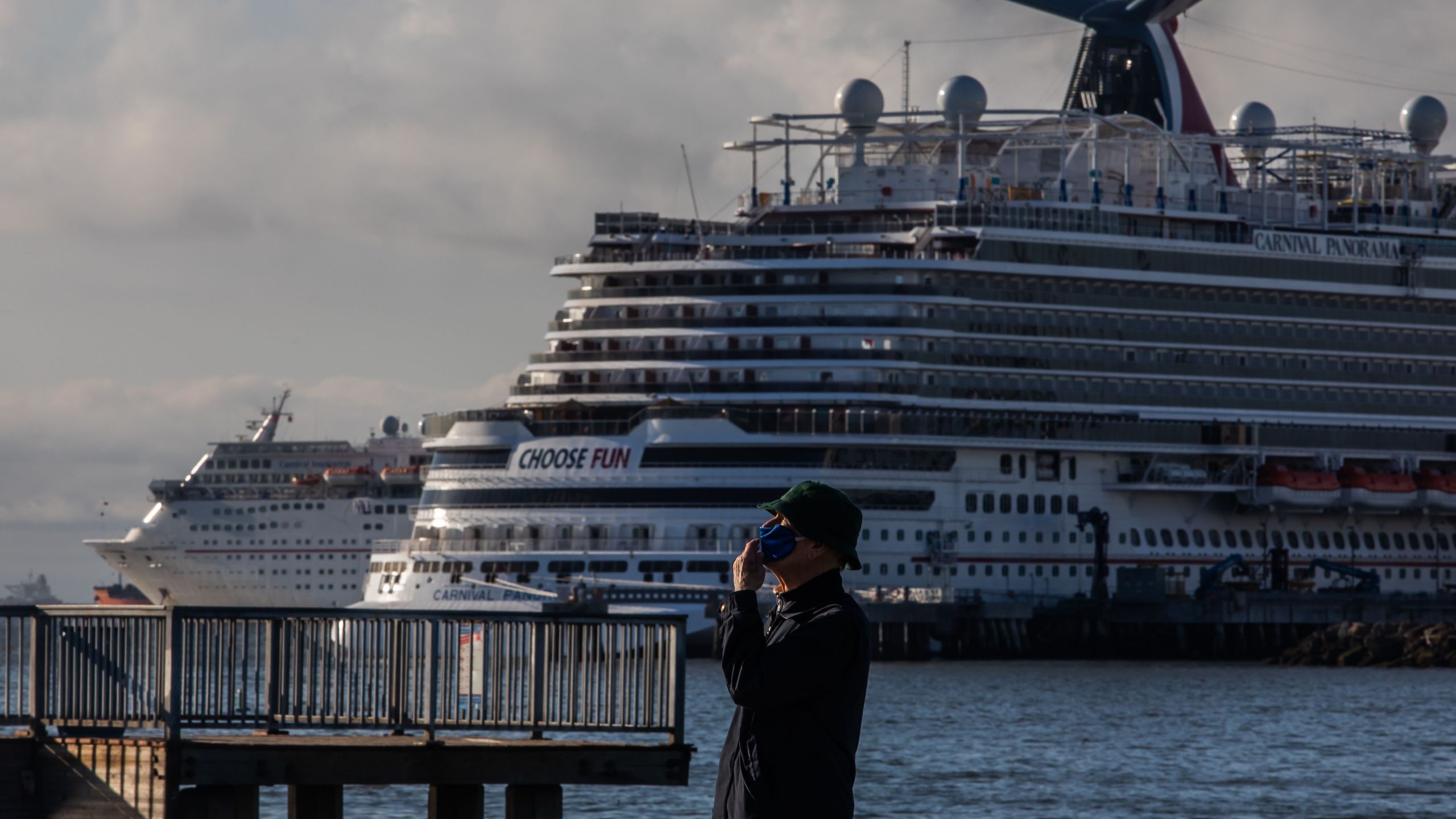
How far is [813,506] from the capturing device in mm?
10125

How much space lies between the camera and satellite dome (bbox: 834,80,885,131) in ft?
273

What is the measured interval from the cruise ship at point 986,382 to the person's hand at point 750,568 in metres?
59.1

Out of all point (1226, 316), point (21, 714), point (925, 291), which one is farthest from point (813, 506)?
point (1226, 316)

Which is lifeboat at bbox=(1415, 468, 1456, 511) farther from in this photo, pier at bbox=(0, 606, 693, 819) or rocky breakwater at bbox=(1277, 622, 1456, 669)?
pier at bbox=(0, 606, 693, 819)

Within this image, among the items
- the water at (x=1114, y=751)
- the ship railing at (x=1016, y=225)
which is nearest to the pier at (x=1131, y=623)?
the water at (x=1114, y=751)

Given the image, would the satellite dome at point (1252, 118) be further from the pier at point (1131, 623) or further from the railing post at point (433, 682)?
the railing post at point (433, 682)

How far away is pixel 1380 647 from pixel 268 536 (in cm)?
6056

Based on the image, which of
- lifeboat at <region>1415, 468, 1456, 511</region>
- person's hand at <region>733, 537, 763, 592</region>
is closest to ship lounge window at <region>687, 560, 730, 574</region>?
lifeboat at <region>1415, 468, 1456, 511</region>

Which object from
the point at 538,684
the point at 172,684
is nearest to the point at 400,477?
the point at 172,684

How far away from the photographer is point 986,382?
7762cm

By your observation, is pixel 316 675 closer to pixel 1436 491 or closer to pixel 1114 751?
pixel 1114 751

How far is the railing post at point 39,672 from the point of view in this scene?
58.3ft

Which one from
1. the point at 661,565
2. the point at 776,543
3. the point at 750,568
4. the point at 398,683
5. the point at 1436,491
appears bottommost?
the point at 661,565

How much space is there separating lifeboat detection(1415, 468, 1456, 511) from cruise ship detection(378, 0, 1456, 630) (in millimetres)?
184
